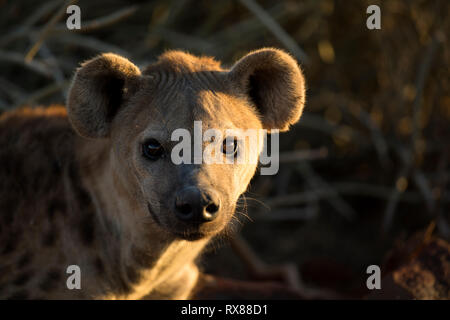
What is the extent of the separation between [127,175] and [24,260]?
0.52 m

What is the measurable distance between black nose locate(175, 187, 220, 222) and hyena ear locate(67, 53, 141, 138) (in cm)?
47

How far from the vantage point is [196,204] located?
1.54 metres

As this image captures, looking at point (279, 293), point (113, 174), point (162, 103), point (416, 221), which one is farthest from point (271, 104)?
point (416, 221)

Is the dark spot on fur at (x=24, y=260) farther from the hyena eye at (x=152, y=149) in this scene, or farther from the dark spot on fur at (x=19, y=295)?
the hyena eye at (x=152, y=149)

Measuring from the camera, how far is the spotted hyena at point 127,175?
5.49 ft

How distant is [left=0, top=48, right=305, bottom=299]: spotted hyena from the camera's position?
5.49ft

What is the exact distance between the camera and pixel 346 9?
4.04 meters

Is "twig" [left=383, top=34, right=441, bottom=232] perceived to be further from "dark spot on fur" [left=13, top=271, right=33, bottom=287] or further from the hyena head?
"dark spot on fur" [left=13, top=271, right=33, bottom=287]

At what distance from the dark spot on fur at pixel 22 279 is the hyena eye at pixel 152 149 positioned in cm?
65

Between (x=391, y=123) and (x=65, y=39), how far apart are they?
213cm

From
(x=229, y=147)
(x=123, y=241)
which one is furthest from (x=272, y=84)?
(x=123, y=241)

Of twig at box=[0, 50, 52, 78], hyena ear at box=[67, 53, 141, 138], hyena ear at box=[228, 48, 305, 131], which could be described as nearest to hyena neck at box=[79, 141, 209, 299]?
hyena ear at box=[67, 53, 141, 138]

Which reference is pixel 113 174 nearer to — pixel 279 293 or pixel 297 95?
pixel 297 95

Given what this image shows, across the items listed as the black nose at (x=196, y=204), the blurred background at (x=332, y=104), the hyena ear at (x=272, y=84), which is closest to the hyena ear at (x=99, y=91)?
the hyena ear at (x=272, y=84)
